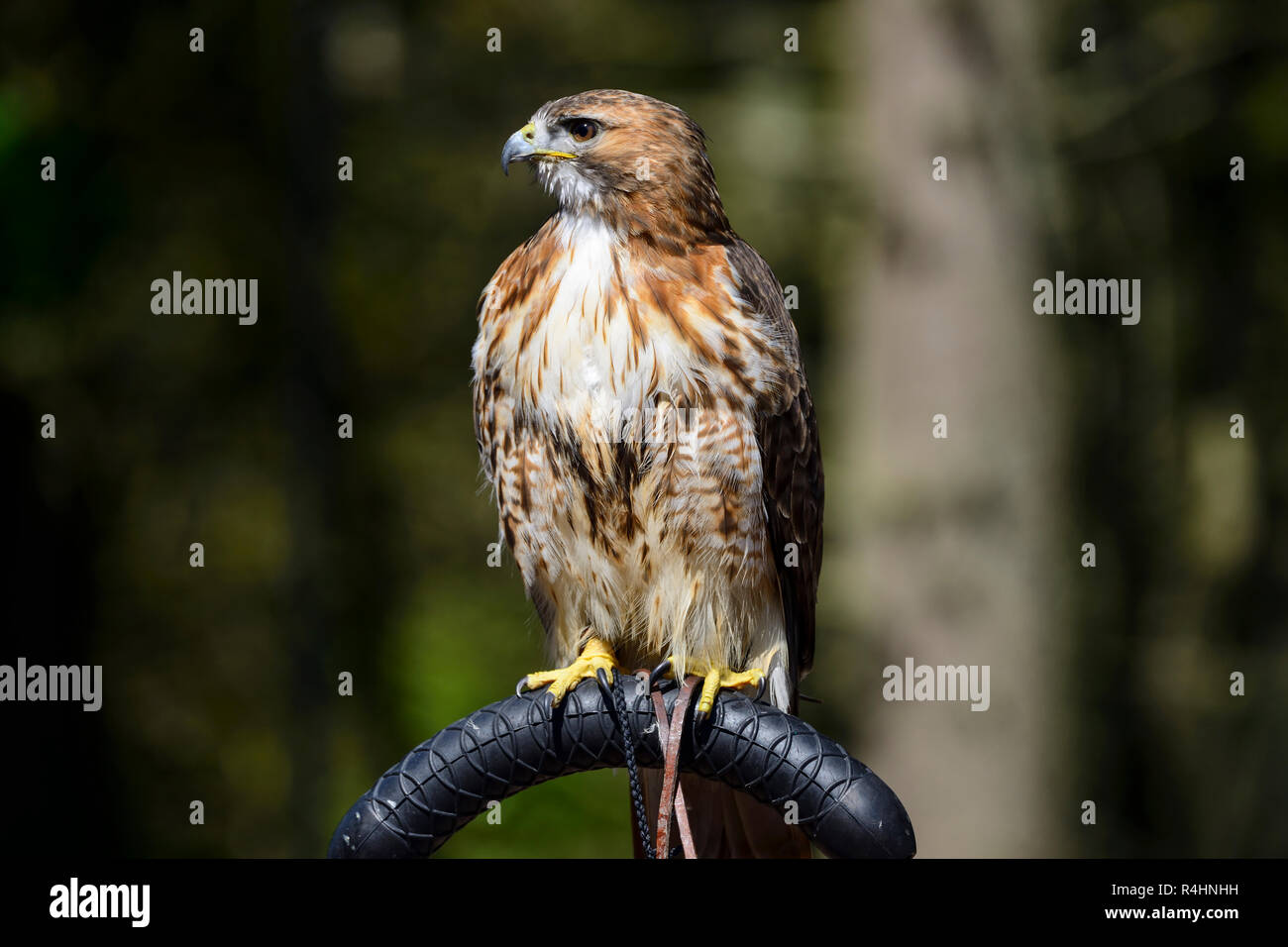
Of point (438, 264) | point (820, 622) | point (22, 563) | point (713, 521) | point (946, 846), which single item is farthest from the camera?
point (438, 264)

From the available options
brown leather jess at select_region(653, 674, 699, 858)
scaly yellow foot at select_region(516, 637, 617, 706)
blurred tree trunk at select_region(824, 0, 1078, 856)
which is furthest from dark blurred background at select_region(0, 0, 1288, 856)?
brown leather jess at select_region(653, 674, 699, 858)

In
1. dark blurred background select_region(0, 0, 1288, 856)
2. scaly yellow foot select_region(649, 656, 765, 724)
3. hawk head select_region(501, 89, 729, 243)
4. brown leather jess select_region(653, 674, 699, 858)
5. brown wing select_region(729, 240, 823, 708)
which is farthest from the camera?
dark blurred background select_region(0, 0, 1288, 856)

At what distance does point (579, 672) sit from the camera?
9.80 feet

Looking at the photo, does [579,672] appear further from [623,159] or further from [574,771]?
[623,159]

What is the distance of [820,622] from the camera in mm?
8625

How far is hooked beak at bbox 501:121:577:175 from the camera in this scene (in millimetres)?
2902

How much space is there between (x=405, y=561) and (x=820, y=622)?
3.10m

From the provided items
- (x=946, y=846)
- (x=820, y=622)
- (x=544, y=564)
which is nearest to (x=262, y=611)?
(x=820, y=622)

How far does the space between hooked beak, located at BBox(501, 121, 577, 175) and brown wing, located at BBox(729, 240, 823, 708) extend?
0.49 metres

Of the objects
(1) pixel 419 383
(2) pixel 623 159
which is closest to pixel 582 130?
(2) pixel 623 159

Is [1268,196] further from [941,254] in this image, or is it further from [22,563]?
[22,563]

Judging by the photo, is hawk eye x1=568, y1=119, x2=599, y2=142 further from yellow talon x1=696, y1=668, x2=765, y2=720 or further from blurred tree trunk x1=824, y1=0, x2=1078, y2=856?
blurred tree trunk x1=824, y1=0, x2=1078, y2=856

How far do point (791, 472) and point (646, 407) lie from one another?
50 cm

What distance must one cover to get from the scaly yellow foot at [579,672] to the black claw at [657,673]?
0.10 metres
